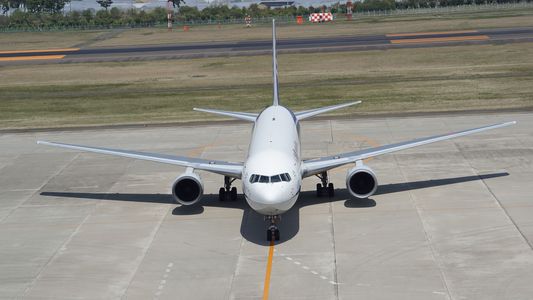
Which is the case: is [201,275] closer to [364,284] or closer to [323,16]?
[364,284]

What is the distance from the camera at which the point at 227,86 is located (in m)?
67.8

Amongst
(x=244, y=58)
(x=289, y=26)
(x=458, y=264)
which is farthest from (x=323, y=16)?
(x=458, y=264)

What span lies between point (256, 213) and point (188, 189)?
2862 millimetres

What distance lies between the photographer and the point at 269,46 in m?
94.5

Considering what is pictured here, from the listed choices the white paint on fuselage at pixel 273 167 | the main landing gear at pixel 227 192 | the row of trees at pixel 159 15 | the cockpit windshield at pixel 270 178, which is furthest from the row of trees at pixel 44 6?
the cockpit windshield at pixel 270 178

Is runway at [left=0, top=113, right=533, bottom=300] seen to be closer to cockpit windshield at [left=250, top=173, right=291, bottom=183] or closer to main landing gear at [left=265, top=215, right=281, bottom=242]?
main landing gear at [left=265, top=215, right=281, bottom=242]

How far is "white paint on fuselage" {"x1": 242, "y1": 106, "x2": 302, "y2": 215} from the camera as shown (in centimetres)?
2723

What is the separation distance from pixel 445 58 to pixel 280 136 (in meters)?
48.7

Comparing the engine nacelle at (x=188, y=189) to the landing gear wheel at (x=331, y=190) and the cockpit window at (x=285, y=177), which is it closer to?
the cockpit window at (x=285, y=177)

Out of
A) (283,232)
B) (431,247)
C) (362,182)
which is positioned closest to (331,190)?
(362,182)

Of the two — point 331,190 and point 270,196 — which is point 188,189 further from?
point 331,190

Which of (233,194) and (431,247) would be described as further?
(233,194)

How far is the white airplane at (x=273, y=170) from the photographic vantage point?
27.6 m

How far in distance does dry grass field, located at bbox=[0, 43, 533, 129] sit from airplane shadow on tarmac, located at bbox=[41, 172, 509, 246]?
59.6 feet
